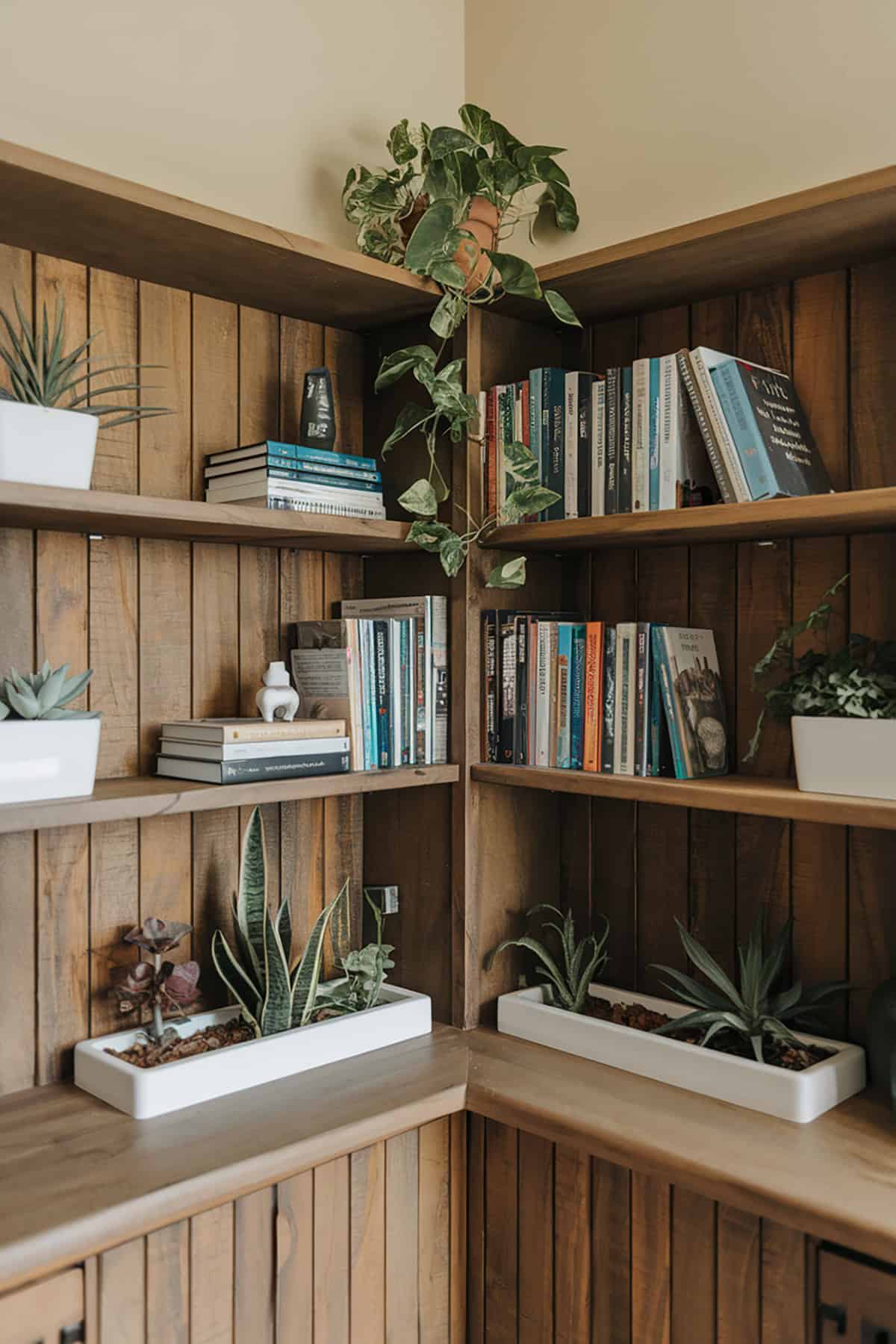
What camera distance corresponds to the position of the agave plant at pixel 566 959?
1990 millimetres

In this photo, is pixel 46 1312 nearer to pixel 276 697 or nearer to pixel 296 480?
pixel 276 697

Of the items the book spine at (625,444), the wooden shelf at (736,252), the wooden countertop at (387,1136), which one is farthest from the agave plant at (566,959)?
Result: the wooden shelf at (736,252)

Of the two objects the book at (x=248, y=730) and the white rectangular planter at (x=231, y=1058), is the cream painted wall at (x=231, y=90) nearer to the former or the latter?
the book at (x=248, y=730)

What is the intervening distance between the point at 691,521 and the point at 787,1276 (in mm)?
1039

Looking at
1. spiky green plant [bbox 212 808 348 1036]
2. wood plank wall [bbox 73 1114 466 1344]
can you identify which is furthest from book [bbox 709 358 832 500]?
wood plank wall [bbox 73 1114 466 1344]

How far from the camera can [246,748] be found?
5.72 ft

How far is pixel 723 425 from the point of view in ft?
5.59

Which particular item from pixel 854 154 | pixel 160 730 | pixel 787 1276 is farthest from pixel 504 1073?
pixel 854 154

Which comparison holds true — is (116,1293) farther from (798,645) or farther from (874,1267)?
(798,645)

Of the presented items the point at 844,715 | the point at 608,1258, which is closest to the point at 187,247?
the point at 844,715

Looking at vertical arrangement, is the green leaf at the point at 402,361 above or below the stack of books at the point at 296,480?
above

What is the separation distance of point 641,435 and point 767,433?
0.21m

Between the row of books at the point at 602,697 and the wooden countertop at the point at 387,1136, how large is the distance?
511 millimetres

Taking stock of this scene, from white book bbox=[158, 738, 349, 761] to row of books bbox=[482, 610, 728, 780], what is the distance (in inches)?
12.7
